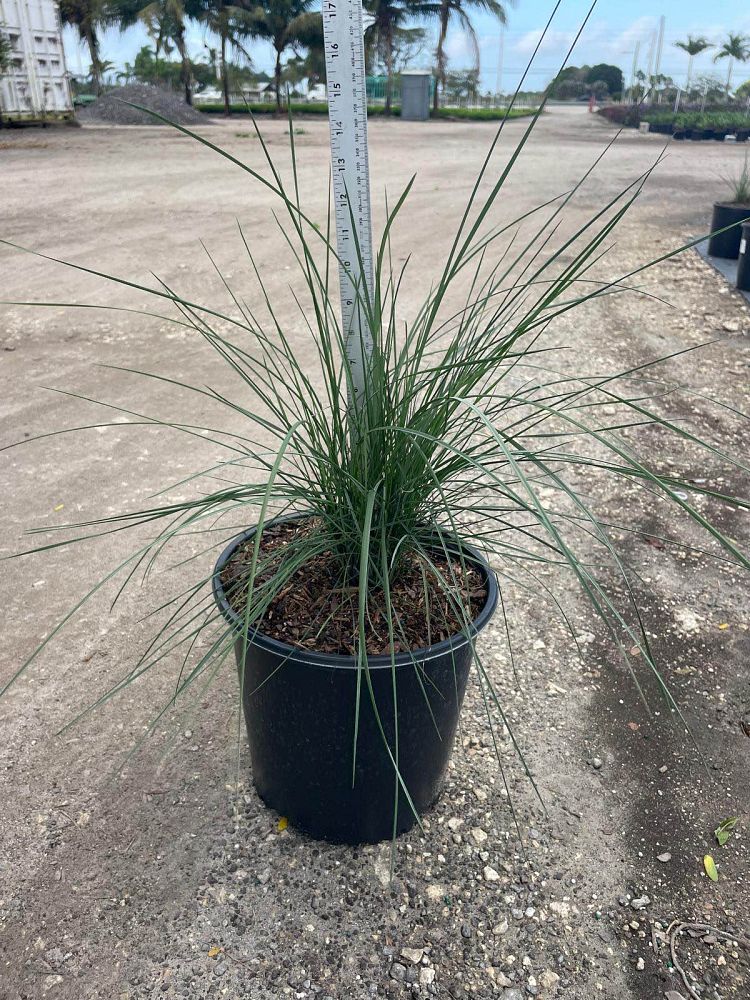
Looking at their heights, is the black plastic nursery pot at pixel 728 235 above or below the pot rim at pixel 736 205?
below

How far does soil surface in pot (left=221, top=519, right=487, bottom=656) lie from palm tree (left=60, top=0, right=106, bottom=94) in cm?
2703

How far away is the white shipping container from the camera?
13.7 m

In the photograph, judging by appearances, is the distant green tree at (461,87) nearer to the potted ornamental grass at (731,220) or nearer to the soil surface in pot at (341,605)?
the potted ornamental grass at (731,220)

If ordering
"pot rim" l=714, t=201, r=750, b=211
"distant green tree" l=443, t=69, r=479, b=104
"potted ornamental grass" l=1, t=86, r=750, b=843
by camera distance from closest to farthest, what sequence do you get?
"potted ornamental grass" l=1, t=86, r=750, b=843
"pot rim" l=714, t=201, r=750, b=211
"distant green tree" l=443, t=69, r=479, b=104

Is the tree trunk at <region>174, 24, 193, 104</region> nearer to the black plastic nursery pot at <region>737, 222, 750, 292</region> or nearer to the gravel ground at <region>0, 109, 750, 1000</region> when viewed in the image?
the black plastic nursery pot at <region>737, 222, 750, 292</region>

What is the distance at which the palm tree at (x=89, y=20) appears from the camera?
77.6 ft

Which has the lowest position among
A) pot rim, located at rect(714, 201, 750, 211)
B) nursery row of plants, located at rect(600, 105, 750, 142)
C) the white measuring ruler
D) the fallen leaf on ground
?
the fallen leaf on ground

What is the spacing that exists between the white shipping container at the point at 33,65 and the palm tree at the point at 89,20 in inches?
393

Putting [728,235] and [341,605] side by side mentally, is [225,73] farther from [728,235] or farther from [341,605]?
[341,605]

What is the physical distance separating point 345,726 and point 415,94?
83.1 ft

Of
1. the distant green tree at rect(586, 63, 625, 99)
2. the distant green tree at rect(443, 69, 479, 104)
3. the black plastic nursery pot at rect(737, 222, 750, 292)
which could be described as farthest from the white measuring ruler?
the distant green tree at rect(586, 63, 625, 99)

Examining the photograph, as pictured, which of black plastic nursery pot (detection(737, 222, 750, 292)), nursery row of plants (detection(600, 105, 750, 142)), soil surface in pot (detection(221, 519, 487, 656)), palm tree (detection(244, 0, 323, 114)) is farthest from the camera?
palm tree (detection(244, 0, 323, 114))

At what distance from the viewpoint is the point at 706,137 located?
20031mm

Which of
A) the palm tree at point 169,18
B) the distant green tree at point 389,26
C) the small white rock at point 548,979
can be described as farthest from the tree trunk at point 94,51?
the small white rock at point 548,979
